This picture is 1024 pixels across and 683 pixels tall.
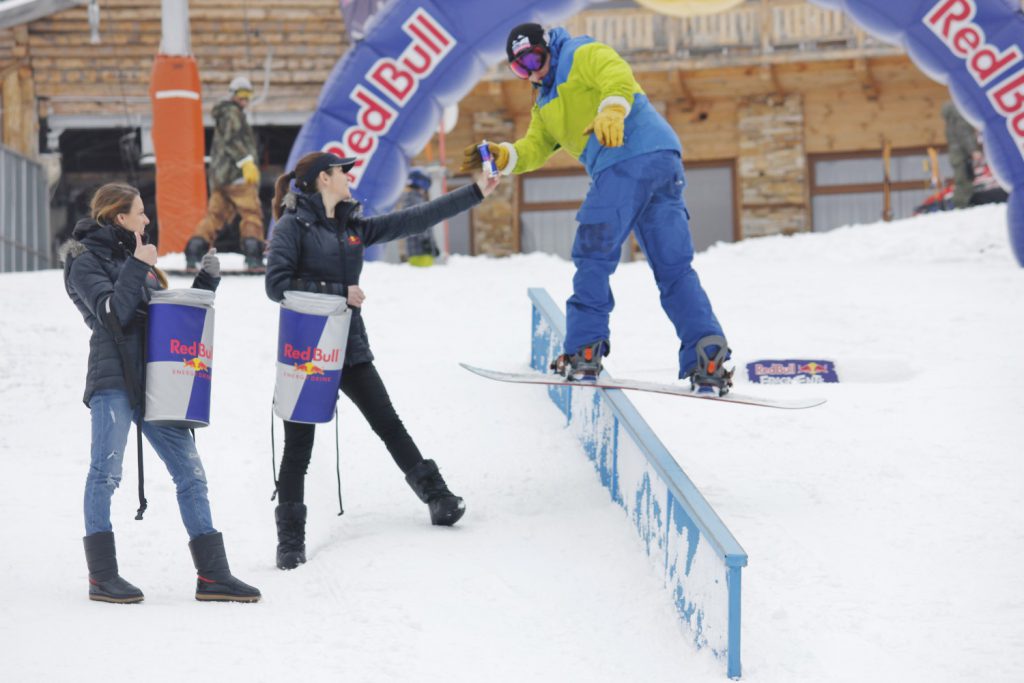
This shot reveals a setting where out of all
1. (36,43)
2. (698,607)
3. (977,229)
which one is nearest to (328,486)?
(698,607)

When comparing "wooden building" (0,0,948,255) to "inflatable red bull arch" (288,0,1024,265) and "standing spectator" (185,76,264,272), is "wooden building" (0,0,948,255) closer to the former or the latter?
"standing spectator" (185,76,264,272)

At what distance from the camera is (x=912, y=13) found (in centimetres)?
914

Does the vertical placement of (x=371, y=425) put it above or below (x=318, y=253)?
below

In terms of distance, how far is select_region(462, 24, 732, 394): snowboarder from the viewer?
479 cm

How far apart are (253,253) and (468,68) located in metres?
2.42

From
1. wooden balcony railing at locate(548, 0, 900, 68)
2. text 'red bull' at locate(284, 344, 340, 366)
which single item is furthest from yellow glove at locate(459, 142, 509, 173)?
wooden balcony railing at locate(548, 0, 900, 68)

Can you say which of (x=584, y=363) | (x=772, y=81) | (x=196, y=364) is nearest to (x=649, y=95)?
(x=772, y=81)

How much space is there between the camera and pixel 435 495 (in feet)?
15.0

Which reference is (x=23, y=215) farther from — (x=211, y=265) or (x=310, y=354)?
(x=211, y=265)

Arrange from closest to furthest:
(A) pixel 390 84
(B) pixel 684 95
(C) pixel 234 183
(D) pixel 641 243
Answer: (D) pixel 641 243 < (A) pixel 390 84 < (C) pixel 234 183 < (B) pixel 684 95

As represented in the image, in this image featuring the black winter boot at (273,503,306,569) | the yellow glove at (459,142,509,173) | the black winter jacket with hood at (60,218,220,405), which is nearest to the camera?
the black winter jacket with hood at (60,218,220,405)

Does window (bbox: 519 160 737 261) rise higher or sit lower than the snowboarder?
higher

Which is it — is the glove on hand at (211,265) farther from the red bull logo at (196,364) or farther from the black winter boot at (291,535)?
the black winter boot at (291,535)

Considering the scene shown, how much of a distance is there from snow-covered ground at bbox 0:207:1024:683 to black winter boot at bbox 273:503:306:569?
0.06 metres
